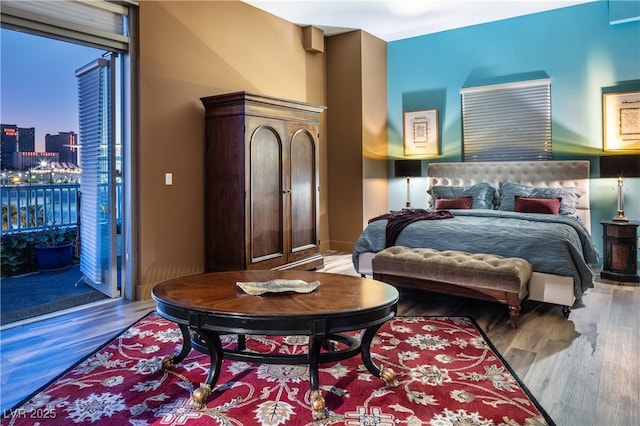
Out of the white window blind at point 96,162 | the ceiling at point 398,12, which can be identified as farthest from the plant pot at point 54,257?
the ceiling at point 398,12

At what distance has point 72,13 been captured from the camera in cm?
355

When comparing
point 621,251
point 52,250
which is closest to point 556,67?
point 621,251

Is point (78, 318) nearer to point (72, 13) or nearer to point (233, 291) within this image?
point (233, 291)

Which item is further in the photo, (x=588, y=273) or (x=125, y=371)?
(x=588, y=273)

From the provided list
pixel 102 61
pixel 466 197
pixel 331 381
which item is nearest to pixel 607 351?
pixel 331 381

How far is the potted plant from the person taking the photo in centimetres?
501

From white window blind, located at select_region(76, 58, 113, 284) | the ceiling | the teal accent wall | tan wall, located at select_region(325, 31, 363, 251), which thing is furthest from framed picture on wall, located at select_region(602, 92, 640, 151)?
white window blind, located at select_region(76, 58, 113, 284)

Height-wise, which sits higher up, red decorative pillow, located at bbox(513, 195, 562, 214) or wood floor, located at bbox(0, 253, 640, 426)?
red decorative pillow, located at bbox(513, 195, 562, 214)

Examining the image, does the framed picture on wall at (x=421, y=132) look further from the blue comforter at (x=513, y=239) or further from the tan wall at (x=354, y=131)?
the blue comforter at (x=513, y=239)

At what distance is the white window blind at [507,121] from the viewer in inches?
219

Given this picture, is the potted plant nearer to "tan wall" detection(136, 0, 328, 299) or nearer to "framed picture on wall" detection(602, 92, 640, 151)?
"tan wall" detection(136, 0, 328, 299)

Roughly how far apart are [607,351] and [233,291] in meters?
2.35

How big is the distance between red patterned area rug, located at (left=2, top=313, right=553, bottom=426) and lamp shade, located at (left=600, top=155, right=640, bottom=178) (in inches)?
118

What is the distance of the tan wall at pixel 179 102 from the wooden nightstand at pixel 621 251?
14.0 ft
